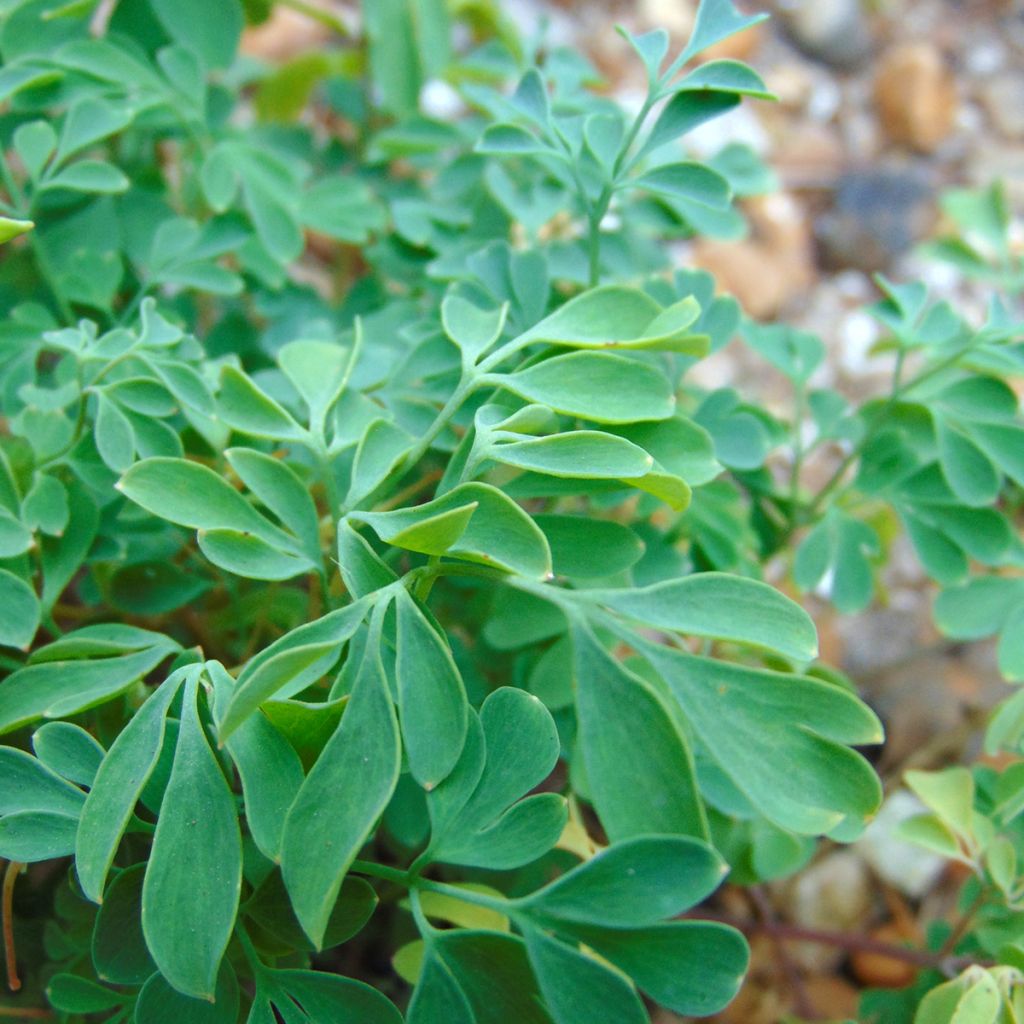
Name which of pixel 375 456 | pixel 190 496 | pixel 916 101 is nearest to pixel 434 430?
pixel 375 456

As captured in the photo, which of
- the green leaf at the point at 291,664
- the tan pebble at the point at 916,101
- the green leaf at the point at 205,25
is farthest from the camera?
the tan pebble at the point at 916,101

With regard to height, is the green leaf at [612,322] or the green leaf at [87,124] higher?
the green leaf at [87,124]

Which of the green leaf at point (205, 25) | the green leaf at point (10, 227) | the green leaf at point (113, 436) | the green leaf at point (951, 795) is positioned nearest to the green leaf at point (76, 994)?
the green leaf at point (113, 436)

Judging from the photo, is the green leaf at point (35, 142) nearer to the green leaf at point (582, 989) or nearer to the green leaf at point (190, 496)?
the green leaf at point (190, 496)

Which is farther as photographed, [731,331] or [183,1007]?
[731,331]

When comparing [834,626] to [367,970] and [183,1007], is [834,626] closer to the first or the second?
[367,970]

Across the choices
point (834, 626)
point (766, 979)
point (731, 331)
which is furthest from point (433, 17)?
point (766, 979)

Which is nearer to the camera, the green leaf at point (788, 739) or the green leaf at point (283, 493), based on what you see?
the green leaf at point (788, 739)
